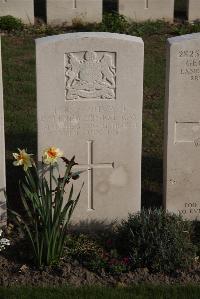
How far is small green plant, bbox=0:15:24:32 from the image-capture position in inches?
554

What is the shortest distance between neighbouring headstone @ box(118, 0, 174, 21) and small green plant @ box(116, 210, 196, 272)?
9806 mm

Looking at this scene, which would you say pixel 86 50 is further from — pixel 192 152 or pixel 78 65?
pixel 192 152

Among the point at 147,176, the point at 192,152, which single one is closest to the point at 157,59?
the point at 147,176

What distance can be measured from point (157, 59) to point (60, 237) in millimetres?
7031

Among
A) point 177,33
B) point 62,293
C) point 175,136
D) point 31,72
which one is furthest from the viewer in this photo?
point 177,33

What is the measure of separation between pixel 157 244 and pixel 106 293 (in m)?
0.63

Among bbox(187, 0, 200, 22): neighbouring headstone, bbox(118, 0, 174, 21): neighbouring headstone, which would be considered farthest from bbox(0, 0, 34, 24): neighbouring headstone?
bbox(187, 0, 200, 22): neighbouring headstone

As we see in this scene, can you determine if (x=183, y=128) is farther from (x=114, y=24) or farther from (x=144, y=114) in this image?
(x=114, y=24)

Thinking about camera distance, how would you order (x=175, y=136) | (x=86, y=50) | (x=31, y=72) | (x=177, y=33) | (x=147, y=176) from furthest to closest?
(x=177, y=33) < (x=31, y=72) < (x=147, y=176) < (x=175, y=136) < (x=86, y=50)

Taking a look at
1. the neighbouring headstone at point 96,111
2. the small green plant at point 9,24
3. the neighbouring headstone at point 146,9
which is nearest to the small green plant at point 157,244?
the neighbouring headstone at point 96,111

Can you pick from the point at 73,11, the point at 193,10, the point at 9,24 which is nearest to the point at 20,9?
the point at 9,24

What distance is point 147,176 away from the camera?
24.9ft

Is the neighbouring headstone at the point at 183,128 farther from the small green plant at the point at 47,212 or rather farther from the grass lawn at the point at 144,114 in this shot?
the small green plant at the point at 47,212

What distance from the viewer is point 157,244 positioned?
575 cm
